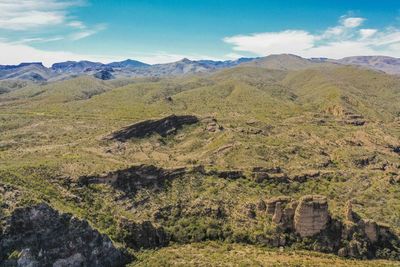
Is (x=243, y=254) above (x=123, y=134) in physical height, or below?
below

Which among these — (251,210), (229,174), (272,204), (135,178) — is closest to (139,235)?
(135,178)

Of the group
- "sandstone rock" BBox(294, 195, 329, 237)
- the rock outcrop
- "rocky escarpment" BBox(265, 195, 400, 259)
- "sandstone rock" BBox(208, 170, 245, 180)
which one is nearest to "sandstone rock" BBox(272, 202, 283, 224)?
"rocky escarpment" BBox(265, 195, 400, 259)

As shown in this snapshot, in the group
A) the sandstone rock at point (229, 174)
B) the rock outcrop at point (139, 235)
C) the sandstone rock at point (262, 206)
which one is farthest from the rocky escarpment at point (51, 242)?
the sandstone rock at point (229, 174)

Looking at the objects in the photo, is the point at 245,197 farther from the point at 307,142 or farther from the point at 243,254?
the point at 307,142

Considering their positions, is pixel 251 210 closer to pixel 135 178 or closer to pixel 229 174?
pixel 229 174

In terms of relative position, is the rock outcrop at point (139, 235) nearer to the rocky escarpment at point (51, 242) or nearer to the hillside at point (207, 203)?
the hillside at point (207, 203)

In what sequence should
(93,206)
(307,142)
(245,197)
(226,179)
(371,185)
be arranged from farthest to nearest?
(307,142) < (371,185) < (226,179) < (245,197) < (93,206)


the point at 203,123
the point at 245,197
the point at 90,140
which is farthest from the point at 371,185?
the point at 90,140
